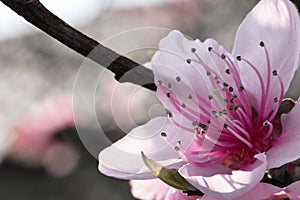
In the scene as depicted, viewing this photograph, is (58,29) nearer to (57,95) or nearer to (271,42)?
(271,42)

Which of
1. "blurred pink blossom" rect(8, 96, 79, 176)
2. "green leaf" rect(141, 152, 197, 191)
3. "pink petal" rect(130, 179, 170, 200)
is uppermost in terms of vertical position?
"green leaf" rect(141, 152, 197, 191)

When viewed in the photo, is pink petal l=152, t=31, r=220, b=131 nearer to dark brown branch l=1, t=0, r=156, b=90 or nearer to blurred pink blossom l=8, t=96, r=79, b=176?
dark brown branch l=1, t=0, r=156, b=90

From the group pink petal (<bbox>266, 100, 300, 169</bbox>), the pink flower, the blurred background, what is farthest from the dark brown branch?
the blurred background

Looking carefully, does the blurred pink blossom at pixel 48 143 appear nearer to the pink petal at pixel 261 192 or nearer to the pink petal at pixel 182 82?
the pink petal at pixel 182 82

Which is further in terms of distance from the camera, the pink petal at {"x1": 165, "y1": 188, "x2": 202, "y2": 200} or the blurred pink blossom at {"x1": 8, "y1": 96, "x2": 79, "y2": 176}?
the blurred pink blossom at {"x1": 8, "y1": 96, "x2": 79, "y2": 176}

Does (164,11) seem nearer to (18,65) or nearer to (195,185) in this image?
(18,65)

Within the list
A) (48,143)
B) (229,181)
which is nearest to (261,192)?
(229,181)

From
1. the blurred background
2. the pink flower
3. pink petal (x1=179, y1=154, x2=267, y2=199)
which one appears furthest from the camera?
the blurred background
